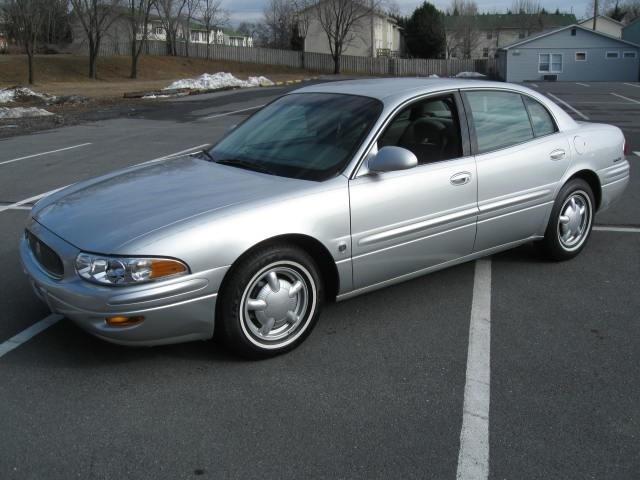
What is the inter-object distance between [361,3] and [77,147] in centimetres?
5698

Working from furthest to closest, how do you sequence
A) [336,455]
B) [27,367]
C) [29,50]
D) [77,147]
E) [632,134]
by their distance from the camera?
[29,50] < [632,134] < [77,147] < [27,367] < [336,455]

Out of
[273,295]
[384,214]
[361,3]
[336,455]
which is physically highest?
[361,3]

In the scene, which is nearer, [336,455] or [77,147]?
[336,455]

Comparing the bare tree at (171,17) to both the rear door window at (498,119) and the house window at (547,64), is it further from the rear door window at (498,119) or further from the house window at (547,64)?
the rear door window at (498,119)

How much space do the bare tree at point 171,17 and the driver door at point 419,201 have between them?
56824mm

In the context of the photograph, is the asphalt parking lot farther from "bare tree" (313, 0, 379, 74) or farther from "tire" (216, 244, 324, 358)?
"bare tree" (313, 0, 379, 74)

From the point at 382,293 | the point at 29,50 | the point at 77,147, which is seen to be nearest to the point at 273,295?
the point at 382,293

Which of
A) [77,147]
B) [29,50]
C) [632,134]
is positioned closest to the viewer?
[77,147]

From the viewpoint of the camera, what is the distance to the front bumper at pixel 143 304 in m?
3.36

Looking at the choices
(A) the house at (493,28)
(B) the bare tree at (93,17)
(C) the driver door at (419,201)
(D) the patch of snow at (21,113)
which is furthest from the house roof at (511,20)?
(C) the driver door at (419,201)

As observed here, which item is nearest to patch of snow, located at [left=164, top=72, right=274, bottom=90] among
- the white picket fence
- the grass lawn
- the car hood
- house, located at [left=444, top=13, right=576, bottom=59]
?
the grass lawn

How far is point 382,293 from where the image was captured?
4848 millimetres

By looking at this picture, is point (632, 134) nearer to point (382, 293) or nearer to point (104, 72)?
point (382, 293)

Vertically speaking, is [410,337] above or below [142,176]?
below
